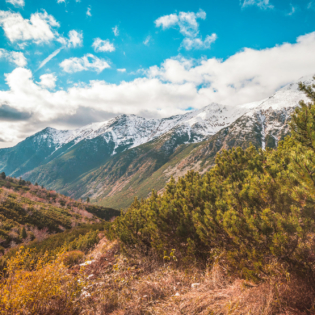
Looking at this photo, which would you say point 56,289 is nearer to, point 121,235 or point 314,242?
point 121,235

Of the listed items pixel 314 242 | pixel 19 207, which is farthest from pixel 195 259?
pixel 19 207

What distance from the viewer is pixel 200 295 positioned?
18.9 feet

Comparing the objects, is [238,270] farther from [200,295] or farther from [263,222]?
[263,222]

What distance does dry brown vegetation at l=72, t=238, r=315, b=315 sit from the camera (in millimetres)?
4793

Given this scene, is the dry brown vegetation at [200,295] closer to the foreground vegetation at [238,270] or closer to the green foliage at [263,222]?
the foreground vegetation at [238,270]

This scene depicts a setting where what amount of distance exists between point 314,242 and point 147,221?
27.3 ft

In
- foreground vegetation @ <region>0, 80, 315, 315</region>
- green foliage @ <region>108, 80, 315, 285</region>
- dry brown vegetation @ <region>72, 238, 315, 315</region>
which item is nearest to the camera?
dry brown vegetation @ <region>72, 238, 315, 315</region>

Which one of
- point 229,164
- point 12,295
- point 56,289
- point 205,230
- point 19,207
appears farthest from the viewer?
point 19,207

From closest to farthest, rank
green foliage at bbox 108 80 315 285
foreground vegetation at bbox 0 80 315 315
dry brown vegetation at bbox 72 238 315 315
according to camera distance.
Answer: dry brown vegetation at bbox 72 238 315 315 < foreground vegetation at bbox 0 80 315 315 < green foliage at bbox 108 80 315 285

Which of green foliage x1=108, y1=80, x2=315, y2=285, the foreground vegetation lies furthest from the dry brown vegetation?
green foliage x1=108, y1=80, x2=315, y2=285

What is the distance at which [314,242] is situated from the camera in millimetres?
5141

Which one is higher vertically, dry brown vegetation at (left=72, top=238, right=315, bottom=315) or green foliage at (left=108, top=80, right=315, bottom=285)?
green foliage at (left=108, top=80, right=315, bottom=285)

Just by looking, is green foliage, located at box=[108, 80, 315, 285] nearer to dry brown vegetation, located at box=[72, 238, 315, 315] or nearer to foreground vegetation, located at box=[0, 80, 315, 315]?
foreground vegetation, located at box=[0, 80, 315, 315]

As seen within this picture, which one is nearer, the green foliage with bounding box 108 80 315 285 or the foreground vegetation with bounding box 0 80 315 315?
the foreground vegetation with bounding box 0 80 315 315
